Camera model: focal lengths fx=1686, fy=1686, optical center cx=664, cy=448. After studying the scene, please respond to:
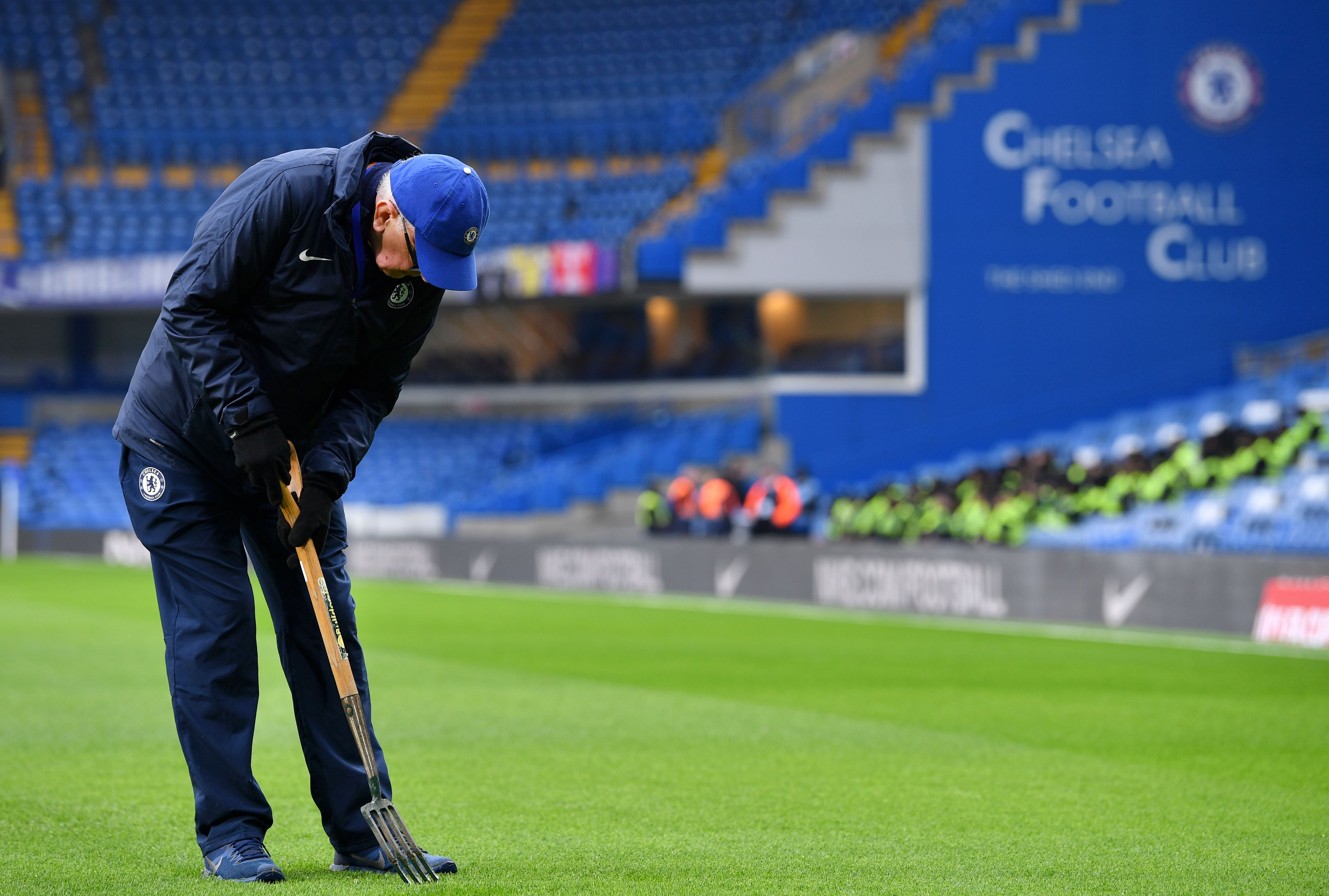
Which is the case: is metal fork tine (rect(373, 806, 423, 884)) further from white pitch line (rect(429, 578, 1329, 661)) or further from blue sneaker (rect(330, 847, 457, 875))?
white pitch line (rect(429, 578, 1329, 661))

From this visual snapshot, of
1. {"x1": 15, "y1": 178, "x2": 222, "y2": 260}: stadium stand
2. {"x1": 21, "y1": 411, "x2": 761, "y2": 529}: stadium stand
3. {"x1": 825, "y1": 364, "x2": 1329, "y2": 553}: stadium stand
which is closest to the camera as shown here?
{"x1": 825, "y1": 364, "x2": 1329, "y2": 553}: stadium stand

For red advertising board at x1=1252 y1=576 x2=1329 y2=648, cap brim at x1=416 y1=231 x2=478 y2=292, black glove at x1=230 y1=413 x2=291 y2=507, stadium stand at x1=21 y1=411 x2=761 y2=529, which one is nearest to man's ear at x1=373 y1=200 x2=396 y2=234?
cap brim at x1=416 y1=231 x2=478 y2=292

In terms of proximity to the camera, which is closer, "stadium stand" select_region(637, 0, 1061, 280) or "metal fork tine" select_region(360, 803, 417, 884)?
"metal fork tine" select_region(360, 803, 417, 884)

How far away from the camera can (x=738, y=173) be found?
107ft

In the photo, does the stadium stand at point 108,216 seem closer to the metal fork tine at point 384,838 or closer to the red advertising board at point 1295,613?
the red advertising board at point 1295,613

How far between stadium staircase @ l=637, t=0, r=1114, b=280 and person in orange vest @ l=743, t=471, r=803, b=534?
334 inches

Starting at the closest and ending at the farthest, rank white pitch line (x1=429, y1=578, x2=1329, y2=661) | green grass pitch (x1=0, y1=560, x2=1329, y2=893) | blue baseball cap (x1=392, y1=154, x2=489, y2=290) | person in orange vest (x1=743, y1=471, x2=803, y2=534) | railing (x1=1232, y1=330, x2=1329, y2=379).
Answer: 1. blue baseball cap (x1=392, y1=154, x2=489, y2=290)
2. green grass pitch (x1=0, y1=560, x2=1329, y2=893)
3. white pitch line (x1=429, y1=578, x2=1329, y2=661)
4. person in orange vest (x1=743, y1=471, x2=803, y2=534)
5. railing (x1=1232, y1=330, x2=1329, y2=379)

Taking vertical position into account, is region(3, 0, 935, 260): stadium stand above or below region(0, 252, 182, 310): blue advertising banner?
above

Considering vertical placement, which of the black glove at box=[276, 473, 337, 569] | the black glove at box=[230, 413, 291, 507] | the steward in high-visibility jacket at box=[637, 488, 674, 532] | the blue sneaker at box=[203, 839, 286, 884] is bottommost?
the steward in high-visibility jacket at box=[637, 488, 674, 532]

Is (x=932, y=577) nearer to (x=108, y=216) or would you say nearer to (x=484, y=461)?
(x=484, y=461)

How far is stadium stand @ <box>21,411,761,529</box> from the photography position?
3034 cm

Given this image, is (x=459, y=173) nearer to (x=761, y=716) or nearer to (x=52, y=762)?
(x=52, y=762)

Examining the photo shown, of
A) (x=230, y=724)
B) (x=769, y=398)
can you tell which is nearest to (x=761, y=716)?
(x=230, y=724)

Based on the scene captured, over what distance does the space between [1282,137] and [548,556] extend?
53.0ft
